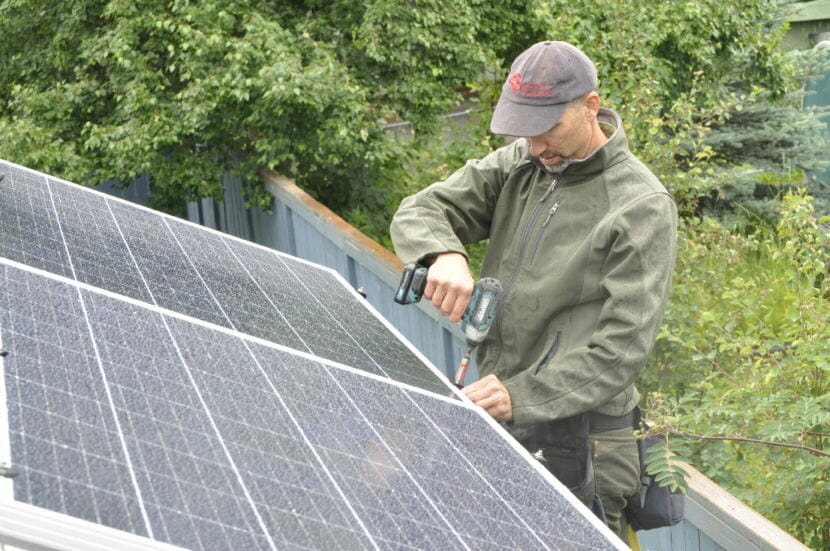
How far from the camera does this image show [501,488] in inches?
94.7

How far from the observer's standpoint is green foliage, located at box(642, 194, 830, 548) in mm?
3947

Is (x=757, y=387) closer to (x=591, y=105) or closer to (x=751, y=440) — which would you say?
(x=751, y=440)

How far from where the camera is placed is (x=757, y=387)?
461 centimetres

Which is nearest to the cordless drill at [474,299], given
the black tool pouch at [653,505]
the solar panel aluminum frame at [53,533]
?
the black tool pouch at [653,505]

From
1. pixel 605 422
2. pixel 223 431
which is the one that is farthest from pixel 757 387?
pixel 223 431

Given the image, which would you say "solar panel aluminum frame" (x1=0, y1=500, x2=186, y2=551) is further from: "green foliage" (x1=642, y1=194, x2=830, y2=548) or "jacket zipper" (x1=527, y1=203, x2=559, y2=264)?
"green foliage" (x1=642, y1=194, x2=830, y2=548)

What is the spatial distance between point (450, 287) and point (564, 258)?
38 cm

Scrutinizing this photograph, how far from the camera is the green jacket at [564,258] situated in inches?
127

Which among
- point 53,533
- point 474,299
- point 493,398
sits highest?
point 53,533

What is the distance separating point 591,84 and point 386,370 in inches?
44.2

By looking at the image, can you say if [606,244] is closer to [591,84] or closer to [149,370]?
[591,84]

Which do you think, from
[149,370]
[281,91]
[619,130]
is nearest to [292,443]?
[149,370]

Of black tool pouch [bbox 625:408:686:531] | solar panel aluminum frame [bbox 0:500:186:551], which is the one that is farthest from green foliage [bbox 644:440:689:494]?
solar panel aluminum frame [bbox 0:500:186:551]

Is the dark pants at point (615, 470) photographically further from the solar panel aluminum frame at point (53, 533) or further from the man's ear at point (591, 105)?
the solar panel aluminum frame at point (53, 533)
